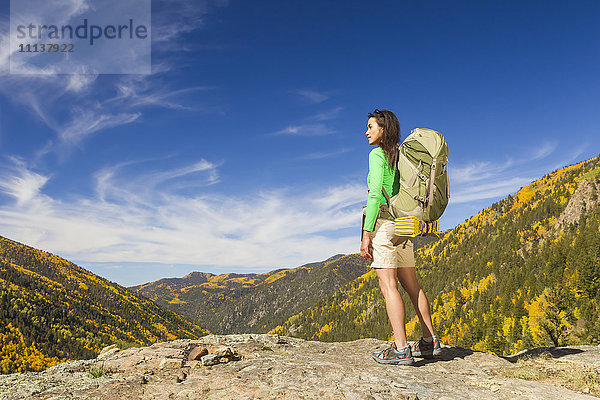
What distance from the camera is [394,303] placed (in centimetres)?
576

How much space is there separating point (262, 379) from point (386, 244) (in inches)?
114

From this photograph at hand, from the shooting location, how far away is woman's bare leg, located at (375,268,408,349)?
5746 mm

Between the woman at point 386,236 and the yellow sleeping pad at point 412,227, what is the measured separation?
0.49 feet

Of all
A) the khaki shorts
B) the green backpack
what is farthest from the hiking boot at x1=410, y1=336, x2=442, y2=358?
the green backpack

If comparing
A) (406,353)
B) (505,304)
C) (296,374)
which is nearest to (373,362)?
(406,353)

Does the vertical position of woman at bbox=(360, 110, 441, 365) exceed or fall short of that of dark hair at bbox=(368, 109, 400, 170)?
it falls short

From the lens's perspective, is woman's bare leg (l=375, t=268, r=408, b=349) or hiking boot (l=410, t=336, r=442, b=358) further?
hiking boot (l=410, t=336, r=442, b=358)

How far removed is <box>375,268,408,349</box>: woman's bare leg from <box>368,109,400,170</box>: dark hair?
6.13 ft

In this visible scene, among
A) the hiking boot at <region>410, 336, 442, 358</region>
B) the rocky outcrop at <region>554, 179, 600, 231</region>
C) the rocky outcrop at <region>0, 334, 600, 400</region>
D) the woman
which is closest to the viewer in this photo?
the rocky outcrop at <region>0, 334, 600, 400</region>

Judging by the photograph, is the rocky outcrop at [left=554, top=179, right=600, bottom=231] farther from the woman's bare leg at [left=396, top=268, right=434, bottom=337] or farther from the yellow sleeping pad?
the yellow sleeping pad

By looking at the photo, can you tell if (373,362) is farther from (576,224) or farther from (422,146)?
(576,224)

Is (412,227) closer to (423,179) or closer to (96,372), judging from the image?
(423,179)

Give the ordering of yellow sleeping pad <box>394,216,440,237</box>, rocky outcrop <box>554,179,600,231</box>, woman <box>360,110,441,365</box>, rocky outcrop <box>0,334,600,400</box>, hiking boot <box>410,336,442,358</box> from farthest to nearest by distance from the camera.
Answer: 1. rocky outcrop <box>554,179,600,231</box>
2. hiking boot <box>410,336,442,358</box>
3. woman <box>360,110,441,365</box>
4. yellow sleeping pad <box>394,216,440,237</box>
5. rocky outcrop <box>0,334,600,400</box>

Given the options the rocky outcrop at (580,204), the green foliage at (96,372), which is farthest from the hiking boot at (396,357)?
the rocky outcrop at (580,204)
